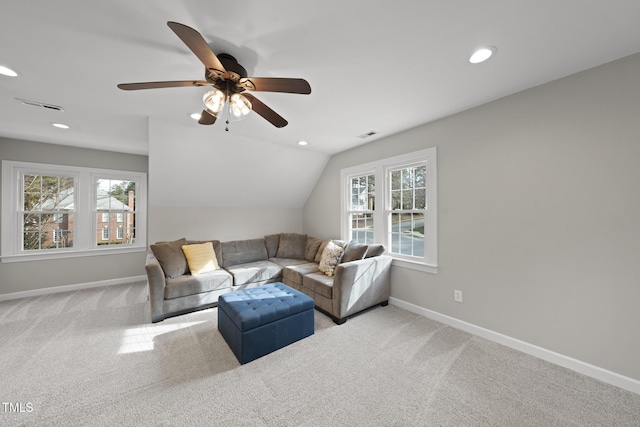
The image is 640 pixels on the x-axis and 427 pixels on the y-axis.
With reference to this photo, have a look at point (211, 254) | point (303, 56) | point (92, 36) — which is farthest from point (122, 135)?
point (303, 56)

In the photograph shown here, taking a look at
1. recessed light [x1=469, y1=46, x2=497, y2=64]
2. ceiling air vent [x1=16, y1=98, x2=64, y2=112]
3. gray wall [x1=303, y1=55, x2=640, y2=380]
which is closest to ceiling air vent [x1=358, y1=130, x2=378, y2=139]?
gray wall [x1=303, y1=55, x2=640, y2=380]

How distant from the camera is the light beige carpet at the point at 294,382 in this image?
1.55 metres

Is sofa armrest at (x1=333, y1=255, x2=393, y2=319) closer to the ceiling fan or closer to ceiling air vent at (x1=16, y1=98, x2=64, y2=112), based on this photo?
the ceiling fan

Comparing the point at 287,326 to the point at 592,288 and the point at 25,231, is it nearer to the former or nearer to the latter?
the point at 592,288

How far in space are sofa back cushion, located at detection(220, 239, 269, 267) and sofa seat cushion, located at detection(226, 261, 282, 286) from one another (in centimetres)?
17

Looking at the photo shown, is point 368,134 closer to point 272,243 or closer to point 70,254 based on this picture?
point 272,243

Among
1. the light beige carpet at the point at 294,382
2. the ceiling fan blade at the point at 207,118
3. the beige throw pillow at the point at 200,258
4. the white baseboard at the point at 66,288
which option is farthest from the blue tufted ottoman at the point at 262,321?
the white baseboard at the point at 66,288

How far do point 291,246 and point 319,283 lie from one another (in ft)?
5.75

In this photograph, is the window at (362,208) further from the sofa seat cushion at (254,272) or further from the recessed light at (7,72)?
the recessed light at (7,72)

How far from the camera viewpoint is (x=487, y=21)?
4.66 ft

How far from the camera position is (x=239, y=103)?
1720mm

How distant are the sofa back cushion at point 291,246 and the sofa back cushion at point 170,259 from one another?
5.77ft

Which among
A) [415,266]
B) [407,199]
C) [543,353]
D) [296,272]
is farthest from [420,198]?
[296,272]

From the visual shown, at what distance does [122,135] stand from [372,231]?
412 centimetres
